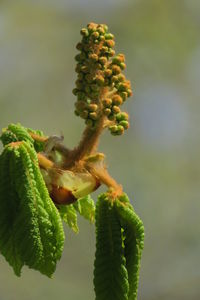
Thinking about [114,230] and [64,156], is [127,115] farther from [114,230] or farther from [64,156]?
[114,230]

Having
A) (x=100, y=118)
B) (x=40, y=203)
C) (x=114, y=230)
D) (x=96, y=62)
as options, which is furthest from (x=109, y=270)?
(x=96, y=62)

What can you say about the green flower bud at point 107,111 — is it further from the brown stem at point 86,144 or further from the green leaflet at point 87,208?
the green leaflet at point 87,208

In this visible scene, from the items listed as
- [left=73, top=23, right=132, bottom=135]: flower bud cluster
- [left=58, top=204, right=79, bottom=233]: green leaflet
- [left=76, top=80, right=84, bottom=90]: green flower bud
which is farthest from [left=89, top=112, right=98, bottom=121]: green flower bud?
[left=58, top=204, right=79, bottom=233]: green leaflet

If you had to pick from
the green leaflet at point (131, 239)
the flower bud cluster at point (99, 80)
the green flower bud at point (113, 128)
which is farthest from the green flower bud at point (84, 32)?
the green leaflet at point (131, 239)

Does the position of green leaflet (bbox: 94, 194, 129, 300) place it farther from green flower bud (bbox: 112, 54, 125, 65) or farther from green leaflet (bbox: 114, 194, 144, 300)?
green flower bud (bbox: 112, 54, 125, 65)

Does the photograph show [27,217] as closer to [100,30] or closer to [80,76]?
[80,76]

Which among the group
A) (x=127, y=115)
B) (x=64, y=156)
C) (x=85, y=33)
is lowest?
(x=64, y=156)

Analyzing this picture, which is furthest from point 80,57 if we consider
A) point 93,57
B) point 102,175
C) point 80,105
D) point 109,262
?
point 109,262
